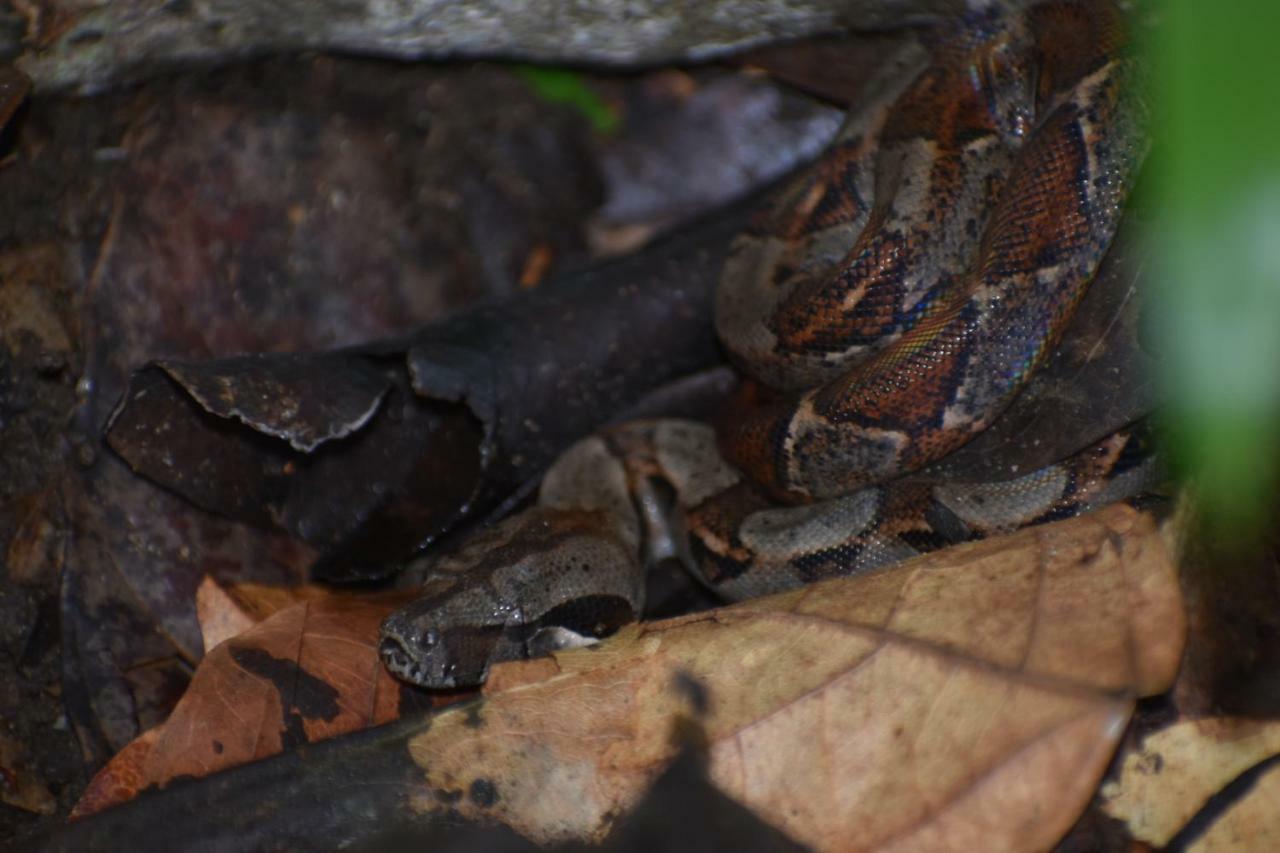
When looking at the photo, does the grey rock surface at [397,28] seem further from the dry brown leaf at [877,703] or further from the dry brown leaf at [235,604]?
the dry brown leaf at [877,703]

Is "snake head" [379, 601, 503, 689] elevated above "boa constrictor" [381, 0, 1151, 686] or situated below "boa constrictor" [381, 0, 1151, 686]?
below

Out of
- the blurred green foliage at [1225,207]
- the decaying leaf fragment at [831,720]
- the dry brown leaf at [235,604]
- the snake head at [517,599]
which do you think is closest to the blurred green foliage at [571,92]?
the snake head at [517,599]

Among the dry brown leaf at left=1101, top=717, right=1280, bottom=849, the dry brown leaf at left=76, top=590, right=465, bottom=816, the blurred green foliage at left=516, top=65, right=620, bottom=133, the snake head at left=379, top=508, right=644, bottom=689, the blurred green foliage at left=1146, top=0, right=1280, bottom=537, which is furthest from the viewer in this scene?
the blurred green foliage at left=516, top=65, right=620, bottom=133

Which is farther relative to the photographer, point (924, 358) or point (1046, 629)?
point (924, 358)

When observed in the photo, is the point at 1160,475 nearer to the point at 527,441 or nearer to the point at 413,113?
the point at 527,441

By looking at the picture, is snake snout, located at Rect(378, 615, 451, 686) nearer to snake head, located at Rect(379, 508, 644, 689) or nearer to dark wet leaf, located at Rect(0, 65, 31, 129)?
snake head, located at Rect(379, 508, 644, 689)

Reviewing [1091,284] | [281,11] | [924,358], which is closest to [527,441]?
[924,358]

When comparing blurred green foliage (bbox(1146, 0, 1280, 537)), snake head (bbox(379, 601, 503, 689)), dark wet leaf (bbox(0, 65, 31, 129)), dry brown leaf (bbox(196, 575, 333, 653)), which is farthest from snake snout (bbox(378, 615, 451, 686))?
blurred green foliage (bbox(1146, 0, 1280, 537))

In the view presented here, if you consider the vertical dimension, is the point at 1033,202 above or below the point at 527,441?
above
